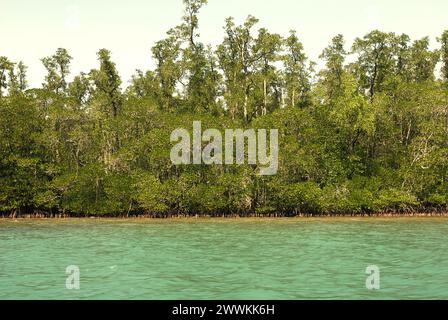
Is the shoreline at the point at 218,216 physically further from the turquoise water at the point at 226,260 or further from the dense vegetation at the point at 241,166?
the turquoise water at the point at 226,260

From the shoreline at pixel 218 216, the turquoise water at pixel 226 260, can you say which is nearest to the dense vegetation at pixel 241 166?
the shoreline at pixel 218 216

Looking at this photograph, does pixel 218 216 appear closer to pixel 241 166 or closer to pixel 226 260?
pixel 241 166

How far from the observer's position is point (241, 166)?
5350 cm

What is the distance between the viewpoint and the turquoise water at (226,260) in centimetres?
1877

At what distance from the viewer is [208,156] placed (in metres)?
54.1

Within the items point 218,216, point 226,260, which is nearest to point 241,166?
point 218,216

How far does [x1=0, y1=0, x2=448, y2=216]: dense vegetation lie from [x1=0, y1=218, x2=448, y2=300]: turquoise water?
30.3 feet

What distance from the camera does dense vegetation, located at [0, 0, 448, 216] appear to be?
51344 mm

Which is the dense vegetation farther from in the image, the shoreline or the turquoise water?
the turquoise water

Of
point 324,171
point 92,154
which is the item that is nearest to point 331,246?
point 324,171

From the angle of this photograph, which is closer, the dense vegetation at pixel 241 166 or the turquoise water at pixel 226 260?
the turquoise water at pixel 226 260

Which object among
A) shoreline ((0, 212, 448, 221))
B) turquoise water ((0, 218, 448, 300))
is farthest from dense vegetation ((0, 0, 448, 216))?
turquoise water ((0, 218, 448, 300))

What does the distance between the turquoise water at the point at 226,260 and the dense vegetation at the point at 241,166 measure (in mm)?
9230
